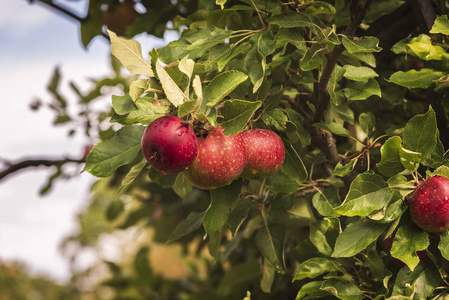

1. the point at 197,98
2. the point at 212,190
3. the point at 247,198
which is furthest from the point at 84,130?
the point at 197,98

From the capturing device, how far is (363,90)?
814mm

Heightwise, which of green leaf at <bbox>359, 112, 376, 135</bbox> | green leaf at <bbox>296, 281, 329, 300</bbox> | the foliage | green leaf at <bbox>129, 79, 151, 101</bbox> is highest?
green leaf at <bbox>129, 79, 151, 101</bbox>

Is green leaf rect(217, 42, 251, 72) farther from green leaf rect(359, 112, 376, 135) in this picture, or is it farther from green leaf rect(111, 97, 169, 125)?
green leaf rect(359, 112, 376, 135)

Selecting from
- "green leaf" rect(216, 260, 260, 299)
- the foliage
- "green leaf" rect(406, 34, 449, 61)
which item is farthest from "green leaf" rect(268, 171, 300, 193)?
the foliage

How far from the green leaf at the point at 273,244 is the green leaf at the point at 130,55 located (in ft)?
1.43

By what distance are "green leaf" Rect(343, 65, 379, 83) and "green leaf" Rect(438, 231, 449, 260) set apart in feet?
0.93

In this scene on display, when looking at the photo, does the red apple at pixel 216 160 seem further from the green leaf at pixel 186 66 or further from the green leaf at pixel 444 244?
the green leaf at pixel 444 244

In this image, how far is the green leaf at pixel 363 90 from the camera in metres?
0.80

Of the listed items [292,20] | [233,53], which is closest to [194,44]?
[233,53]

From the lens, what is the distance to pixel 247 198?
991mm

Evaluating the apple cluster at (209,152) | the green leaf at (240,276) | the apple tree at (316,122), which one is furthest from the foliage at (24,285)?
the apple cluster at (209,152)

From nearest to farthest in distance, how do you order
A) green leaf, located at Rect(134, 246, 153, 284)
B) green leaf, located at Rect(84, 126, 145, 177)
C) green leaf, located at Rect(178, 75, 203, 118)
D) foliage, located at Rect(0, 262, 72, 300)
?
green leaf, located at Rect(178, 75, 203, 118)
green leaf, located at Rect(84, 126, 145, 177)
green leaf, located at Rect(134, 246, 153, 284)
foliage, located at Rect(0, 262, 72, 300)

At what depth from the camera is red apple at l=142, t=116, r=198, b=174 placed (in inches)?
24.9

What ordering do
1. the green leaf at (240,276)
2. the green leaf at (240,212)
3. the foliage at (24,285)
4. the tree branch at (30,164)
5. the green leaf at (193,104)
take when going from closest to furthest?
the green leaf at (193,104)
the green leaf at (240,212)
the tree branch at (30,164)
the green leaf at (240,276)
the foliage at (24,285)
